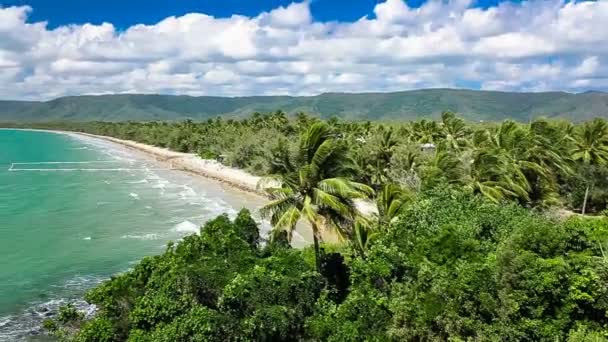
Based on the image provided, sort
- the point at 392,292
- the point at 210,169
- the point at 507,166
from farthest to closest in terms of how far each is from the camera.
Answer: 1. the point at 210,169
2. the point at 507,166
3. the point at 392,292

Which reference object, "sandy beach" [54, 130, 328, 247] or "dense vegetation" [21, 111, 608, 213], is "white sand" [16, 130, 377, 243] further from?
"dense vegetation" [21, 111, 608, 213]

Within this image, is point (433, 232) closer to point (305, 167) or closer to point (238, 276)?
point (305, 167)

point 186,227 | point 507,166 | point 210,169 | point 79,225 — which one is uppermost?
point 507,166

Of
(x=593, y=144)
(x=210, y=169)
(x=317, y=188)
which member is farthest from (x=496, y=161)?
(x=210, y=169)

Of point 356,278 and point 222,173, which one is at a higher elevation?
point 356,278

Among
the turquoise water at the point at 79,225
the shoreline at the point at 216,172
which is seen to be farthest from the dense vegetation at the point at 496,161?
the turquoise water at the point at 79,225

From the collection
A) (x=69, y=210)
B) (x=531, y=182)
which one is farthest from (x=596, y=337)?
(x=69, y=210)

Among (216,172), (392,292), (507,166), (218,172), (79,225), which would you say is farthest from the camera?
(216,172)

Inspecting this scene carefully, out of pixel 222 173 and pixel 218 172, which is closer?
pixel 222 173

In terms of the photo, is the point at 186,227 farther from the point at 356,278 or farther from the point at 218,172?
the point at 218,172
